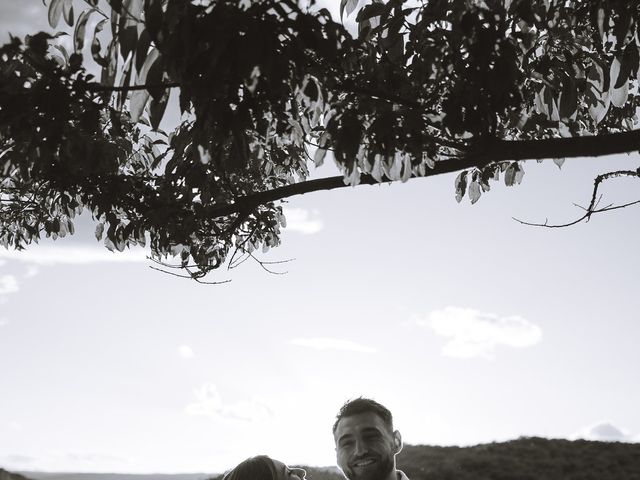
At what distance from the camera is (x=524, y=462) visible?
15.8m

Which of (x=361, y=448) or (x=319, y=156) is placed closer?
(x=319, y=156)

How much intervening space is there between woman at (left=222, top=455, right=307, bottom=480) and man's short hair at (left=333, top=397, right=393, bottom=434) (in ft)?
2.15

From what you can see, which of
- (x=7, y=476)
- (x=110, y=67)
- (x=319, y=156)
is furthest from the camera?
(x=7, y=476)

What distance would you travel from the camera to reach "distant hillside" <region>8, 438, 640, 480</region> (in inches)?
584

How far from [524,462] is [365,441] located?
13094mm

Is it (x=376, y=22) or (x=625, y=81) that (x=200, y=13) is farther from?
(x=625, y=81)

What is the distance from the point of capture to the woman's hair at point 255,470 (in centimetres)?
389

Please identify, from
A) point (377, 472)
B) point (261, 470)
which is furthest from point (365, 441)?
point (261, 470)

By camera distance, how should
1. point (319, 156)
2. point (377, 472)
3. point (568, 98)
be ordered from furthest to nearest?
point (377, 472), point (319, 156), point (568, 98)

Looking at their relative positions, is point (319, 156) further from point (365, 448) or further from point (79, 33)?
point (365, 448)

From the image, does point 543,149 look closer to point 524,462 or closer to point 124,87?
point 124,87

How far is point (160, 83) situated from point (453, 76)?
1.26m

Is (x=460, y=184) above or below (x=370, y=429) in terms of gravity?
above

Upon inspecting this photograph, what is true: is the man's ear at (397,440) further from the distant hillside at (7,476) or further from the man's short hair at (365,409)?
the distant hillside at (7,476)
